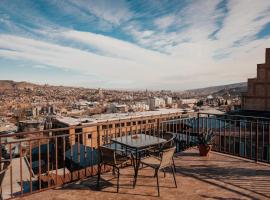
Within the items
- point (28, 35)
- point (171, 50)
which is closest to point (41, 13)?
point (28, 35)

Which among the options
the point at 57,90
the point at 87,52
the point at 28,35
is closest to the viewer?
the point at 28,35

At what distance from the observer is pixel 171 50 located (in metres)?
18.1

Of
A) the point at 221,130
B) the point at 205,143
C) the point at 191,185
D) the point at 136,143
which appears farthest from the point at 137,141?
the point at 221,130

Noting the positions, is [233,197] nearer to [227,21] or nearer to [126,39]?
[227,21]

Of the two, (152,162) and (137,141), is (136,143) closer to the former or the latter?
(137,141)

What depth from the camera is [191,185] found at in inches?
186

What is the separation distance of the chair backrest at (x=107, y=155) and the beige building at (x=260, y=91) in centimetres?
1792

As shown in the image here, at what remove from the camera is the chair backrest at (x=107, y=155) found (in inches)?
174

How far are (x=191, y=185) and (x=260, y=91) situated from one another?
17.3 metres

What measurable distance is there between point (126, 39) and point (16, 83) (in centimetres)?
14698

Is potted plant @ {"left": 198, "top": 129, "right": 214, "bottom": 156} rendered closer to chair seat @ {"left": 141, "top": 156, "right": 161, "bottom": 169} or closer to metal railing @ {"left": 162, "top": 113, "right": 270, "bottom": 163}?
metal railing @ {"left": 162, "top": 113, "right": 270, "bottom": 163}

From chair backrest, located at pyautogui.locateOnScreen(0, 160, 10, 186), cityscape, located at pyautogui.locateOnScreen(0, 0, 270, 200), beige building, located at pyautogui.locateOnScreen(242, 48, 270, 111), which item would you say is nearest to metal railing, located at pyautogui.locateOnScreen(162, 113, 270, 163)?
cityscape, located at pyautogui.locateOnScreen(0, 0, 270, 200)

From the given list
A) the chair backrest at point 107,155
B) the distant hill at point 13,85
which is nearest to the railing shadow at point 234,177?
the chair backrest at point 107,155

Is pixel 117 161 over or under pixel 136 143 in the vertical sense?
under
